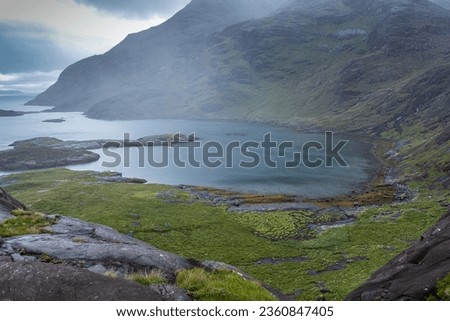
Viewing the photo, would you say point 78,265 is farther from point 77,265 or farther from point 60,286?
point 60,286

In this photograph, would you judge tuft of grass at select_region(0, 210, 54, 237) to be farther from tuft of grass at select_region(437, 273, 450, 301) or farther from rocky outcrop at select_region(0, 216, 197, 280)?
tuft of grass at select_region(437, 273, 450, 301)

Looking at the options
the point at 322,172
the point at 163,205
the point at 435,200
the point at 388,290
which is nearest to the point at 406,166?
the point at 322,172

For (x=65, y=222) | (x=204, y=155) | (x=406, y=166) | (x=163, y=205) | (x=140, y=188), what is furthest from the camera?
(x=204, y=155)

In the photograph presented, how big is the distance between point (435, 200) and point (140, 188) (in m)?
68.5

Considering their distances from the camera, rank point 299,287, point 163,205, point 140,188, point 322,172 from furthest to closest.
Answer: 1. point 322,172
2. point 140,188
3. point 163,205
4. point 299,287

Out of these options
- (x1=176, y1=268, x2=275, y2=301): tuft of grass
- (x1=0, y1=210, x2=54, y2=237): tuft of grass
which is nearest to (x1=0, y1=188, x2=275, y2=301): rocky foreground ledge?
(x1=0, y1=210, x2=54, y2=237): tuft of grass

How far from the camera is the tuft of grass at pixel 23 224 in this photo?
1978 cm

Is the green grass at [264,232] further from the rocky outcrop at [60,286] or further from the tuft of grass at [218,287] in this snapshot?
the rocky outcrop at [60,286]

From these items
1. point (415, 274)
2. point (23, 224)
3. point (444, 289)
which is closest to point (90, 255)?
point (23, 224)

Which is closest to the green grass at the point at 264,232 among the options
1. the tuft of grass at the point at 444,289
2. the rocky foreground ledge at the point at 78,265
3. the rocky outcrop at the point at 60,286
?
the tuft of grass at the point at 444,289

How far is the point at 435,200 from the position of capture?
7212 cm

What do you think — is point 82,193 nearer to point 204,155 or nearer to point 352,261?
point 352,261

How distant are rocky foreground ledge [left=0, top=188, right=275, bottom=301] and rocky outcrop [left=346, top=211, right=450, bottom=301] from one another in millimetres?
6286

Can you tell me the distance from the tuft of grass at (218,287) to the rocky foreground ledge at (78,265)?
47cm
